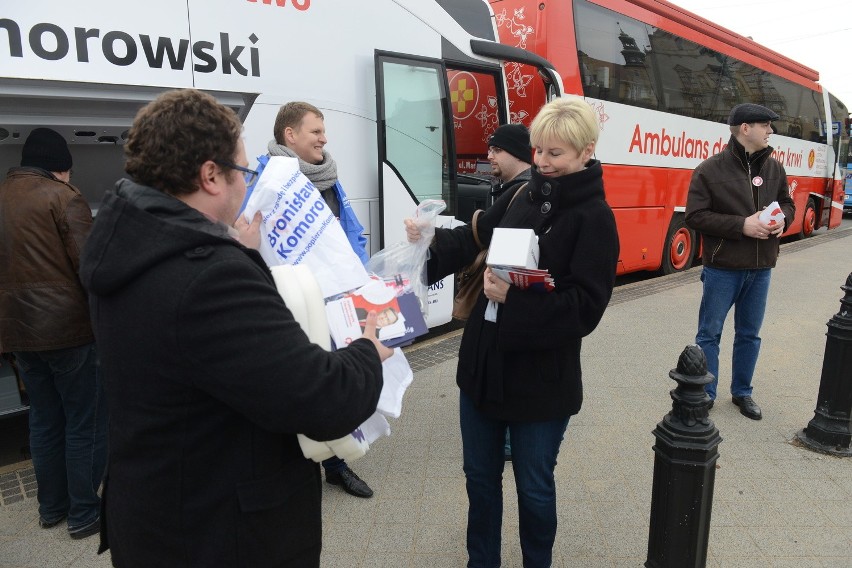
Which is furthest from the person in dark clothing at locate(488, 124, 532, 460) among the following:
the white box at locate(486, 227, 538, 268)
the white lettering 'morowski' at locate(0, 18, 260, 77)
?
the white lettering 'morowski' at locate(0, 18, 260, 77)

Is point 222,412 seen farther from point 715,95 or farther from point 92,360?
point 715,95

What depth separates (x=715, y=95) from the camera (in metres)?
9.84

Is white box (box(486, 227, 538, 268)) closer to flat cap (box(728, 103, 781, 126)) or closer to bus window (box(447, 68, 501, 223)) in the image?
flat cap (box(728, 103, 781, 126))

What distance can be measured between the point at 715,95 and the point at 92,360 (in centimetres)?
997

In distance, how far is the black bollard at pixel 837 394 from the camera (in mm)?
3557

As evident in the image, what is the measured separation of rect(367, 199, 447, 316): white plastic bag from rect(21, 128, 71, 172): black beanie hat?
1.69 metres

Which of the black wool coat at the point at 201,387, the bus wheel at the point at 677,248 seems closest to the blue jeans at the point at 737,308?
the black wool coat at the point at 201,387

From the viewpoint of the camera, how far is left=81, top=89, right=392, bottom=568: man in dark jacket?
1.15 metres

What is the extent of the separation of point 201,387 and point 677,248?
385 inches

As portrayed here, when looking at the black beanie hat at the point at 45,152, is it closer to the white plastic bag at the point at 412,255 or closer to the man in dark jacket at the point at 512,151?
the white plastic bag at the point at 412,255

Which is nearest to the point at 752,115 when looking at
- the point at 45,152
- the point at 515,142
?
the point at 515,142

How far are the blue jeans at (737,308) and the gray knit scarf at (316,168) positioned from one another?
2593mm

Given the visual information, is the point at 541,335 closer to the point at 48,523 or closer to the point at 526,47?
the point at 48,523

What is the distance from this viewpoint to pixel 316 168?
2.84 meters
